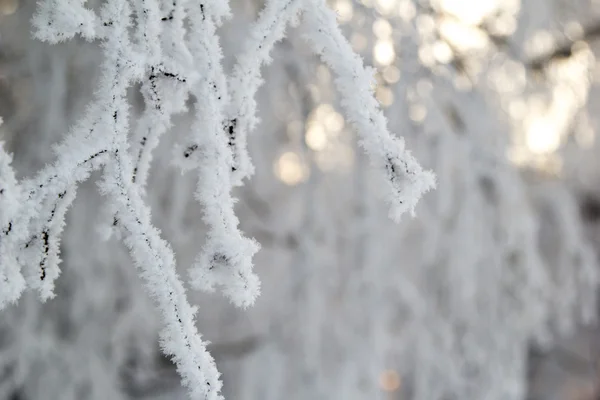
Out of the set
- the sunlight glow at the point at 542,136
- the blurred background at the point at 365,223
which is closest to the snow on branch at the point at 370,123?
the blurred background at the point at 365,223

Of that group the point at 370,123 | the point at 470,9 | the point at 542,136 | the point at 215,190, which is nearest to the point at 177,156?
the point at 215,190

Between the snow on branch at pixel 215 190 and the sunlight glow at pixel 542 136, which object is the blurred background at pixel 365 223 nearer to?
the sunlight glow at pixel 542 136

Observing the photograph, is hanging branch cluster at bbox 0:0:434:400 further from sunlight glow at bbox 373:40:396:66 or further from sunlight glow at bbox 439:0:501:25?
sunlight glow at bbox 439:0:501:25

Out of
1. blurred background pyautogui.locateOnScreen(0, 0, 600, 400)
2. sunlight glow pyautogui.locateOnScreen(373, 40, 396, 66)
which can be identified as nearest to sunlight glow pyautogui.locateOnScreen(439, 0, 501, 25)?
blurred background pyautogui.locateOnScreen(0, 0, 600, 400)

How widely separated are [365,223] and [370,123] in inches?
34.5

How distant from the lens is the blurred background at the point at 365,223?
4.08ft

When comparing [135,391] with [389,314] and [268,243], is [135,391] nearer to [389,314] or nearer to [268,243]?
[268,243]

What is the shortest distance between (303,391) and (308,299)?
0.27 metres

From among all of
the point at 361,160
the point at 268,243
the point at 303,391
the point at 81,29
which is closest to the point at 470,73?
the point at 361,160

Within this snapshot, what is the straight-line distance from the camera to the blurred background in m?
1.24

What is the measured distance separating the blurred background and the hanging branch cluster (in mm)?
518

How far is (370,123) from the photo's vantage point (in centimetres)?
65

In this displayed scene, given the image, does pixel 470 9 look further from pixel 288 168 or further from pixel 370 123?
pixel 370 123

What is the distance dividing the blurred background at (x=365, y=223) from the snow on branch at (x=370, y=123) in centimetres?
48
